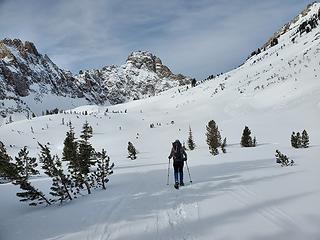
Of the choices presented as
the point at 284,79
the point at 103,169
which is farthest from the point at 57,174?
the point at 284,79

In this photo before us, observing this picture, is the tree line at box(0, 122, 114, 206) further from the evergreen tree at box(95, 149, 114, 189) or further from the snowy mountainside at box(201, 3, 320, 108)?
the snowy mountainside at box(201, 3, 320, 108)

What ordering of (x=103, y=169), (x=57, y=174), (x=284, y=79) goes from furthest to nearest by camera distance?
(x=284, y=79) < (x=103, y=169) < (x=57, y=174)

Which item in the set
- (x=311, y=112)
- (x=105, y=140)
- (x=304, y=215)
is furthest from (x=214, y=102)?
(x=304, y=215)

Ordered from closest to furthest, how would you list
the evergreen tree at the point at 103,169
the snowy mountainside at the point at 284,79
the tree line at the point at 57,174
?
the tree line at the point at 57,174 < the evergreen tree at the point at 103,169 < the snowy mountainside at the point at 284,79

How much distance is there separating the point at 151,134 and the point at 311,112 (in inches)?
1142

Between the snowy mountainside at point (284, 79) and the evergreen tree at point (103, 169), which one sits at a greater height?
the snowy mountainside at point (284, 79)

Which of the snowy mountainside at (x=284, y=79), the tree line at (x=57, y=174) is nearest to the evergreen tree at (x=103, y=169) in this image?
the tree line at (x=57, y=174)

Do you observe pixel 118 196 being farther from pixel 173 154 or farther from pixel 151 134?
pixel 151 134

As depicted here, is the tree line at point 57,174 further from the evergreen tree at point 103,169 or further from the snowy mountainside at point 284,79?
the snowy mountainside at point 284,79

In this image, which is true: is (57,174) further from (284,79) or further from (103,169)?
(284,79)

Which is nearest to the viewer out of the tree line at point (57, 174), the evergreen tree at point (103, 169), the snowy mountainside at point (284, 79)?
the tree line at point (57, 174)

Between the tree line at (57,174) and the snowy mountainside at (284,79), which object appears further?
the snowy mountainside at (284,79)

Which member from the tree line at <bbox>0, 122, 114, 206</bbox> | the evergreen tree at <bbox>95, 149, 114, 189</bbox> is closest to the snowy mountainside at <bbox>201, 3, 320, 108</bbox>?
the evergreen tree at <bbox>95, 149, 114, 189</bbox>

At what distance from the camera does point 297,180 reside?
38.1 feet
